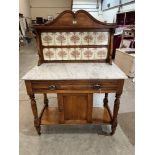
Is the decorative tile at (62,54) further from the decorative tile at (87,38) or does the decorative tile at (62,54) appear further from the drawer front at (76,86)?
the drawer front at (76,86)

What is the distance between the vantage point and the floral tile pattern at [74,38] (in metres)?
1.80

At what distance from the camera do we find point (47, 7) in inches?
442

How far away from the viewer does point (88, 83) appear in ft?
5.16

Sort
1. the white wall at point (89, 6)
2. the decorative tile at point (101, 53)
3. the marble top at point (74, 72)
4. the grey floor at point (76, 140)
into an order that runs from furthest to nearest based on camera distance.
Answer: the white wall at point (89, 6) → the decorative tile at point (101, 53) → the grey floor at point (76, 140) → the marble top at point (74, 72)

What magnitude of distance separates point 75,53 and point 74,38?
0.50ft

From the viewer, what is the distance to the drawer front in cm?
157

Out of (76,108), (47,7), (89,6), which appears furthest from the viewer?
(47,7)

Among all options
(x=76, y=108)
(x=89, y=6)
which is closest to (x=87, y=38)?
(x=76, y=108)

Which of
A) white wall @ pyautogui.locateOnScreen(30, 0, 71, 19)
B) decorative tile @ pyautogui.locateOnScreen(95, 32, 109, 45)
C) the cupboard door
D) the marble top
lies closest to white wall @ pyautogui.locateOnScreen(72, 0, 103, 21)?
white wall @ pyautogui.locateOnScreen(30, 0, 71, 19)

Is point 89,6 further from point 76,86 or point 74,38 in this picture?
point 76,86

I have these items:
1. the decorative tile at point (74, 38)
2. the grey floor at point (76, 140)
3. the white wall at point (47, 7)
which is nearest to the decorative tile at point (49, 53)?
the decorative tile at point (74, 38)

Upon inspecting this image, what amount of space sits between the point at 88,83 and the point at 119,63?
2.63 meters

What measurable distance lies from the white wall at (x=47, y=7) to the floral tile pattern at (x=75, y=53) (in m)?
10.1
